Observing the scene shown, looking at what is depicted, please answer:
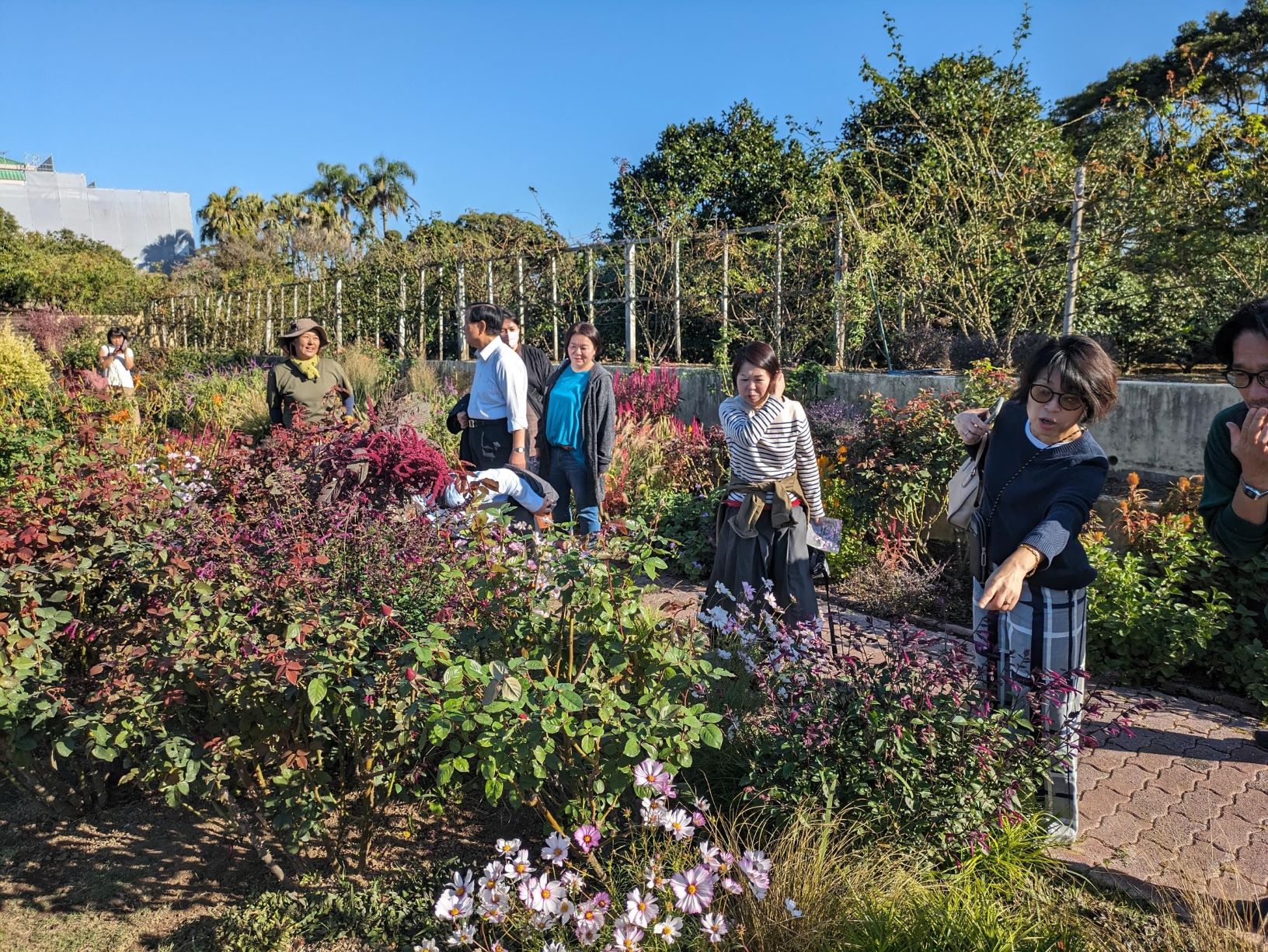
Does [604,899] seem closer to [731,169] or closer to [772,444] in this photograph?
[772,444]

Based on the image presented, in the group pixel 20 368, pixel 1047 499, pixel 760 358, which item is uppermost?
pixel 20 368

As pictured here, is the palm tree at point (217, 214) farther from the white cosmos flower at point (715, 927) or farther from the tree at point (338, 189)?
the white cosmos flower at point (715, 927)

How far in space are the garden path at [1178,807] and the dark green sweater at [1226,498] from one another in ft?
1.83

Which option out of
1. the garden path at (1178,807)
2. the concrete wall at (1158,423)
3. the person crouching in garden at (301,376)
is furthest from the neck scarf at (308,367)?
the concrete wall at (1158,423)

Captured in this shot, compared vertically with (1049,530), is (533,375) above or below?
above

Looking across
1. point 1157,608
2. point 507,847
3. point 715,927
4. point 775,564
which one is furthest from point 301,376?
point 1157,608

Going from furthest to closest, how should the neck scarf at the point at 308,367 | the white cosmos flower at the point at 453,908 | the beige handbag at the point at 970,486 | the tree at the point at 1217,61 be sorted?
the tree at the point at 1217,61 < the neck scarf at the point at 308,367 < the beige handbag at the point at 970,486 < the white cosmos flower at the point at 453,908

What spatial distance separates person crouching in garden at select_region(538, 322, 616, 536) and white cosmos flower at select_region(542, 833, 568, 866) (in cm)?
316

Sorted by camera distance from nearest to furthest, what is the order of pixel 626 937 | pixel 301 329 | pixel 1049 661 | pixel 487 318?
1. pixel 626 937
2. pixel 1049 661
3. pixel 487 318
4. pixel 301 329

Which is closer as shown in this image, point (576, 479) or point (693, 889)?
point (693, 889)

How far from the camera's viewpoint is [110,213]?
54.4 metres

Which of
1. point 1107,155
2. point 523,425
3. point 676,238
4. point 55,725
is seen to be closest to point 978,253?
point 1107,155

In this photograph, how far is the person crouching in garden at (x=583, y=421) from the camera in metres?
5.32

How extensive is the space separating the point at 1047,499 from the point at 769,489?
144cm
